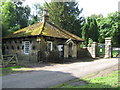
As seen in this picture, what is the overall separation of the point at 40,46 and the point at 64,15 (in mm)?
18910

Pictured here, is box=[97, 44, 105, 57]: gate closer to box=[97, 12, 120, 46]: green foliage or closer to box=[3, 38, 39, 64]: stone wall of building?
box=[3, 38, 39, 64]: stone wall of building

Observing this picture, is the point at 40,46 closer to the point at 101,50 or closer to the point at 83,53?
the point at 83,53

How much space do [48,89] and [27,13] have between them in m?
37.3

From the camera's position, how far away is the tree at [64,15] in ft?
106

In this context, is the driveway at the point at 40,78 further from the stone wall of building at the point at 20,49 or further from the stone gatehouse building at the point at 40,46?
the stone wall of building at the point at 20,49

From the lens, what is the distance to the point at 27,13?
3969cm

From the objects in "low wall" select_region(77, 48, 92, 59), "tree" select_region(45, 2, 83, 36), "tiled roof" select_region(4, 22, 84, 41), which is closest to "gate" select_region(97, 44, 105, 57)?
"low wall" select_region(77, 48, 92, 59)

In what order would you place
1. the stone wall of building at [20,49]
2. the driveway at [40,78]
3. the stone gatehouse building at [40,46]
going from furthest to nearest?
the stone wall of building at [20,49], the stone gatehouse building at [40,46], the driveway at [40,78]

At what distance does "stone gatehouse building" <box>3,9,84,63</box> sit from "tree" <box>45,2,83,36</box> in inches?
510

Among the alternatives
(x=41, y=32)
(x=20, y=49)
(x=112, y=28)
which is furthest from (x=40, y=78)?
(x=112, y=28)

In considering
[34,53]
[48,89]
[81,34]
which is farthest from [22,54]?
[81,34]

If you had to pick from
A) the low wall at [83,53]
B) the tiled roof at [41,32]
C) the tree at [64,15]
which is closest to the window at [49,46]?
the tiled roof at [41,32]

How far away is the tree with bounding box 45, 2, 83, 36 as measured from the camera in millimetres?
32438

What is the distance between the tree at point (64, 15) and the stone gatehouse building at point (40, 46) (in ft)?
42.5
